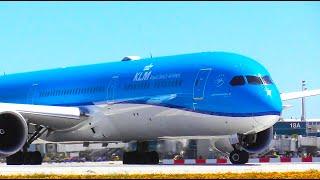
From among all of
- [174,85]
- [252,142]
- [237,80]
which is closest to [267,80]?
[237,80]

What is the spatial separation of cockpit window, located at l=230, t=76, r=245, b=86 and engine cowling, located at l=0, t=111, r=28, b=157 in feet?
28.7

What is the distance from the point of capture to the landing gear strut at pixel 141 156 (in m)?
37.3

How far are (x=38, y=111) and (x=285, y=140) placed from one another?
80.4ft

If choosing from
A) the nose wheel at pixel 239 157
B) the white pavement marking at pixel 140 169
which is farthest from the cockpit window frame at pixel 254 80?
the white pavement marking at pixel 140 169

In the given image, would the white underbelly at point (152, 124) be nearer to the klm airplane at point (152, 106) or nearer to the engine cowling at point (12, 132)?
the klm airplane at point (152, 106)

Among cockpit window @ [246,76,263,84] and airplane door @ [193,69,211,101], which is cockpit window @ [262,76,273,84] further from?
airplane door @ [193,69,211,101]

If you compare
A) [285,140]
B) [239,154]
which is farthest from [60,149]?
[239,154]

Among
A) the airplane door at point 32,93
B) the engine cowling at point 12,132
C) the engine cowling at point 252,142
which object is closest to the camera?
the engine cowling at point 12,132

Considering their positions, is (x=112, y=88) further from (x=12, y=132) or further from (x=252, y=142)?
(x=252, y=142)

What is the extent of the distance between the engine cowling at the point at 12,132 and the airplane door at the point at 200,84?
7.18 m

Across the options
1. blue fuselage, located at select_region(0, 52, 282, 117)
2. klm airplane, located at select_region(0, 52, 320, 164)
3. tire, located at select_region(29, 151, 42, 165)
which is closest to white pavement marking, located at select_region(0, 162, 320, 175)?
blue fuselage, located at select_region(0, 52, 282, 117)

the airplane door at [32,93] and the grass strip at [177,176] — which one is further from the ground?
the airplane door at [32,93]

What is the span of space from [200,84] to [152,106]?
2906 mm

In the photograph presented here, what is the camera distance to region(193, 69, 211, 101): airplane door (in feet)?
104
